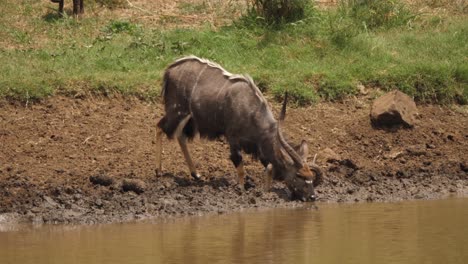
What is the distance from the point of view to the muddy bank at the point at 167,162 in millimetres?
11664

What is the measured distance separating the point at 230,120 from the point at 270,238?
218 cm

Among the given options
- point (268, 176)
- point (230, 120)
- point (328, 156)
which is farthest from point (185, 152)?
point (328, 156)

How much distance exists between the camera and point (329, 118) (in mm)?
14125

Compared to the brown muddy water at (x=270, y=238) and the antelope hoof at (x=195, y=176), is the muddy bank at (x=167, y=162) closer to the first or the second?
the antelope hoof at (x=195, y=176)

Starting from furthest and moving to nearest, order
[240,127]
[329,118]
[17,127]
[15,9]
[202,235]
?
1. [15,9]
2. [329,118]
3. [17,127]
4. [240,127]
5. [202,235]

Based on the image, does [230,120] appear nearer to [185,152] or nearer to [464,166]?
[185,152]

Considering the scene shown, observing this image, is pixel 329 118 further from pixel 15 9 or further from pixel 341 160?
pixel 15 9

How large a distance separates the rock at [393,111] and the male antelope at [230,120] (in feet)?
6.37

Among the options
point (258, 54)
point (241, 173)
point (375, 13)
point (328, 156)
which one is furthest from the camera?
point (375, 13)

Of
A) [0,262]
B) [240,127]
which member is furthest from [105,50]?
[0,262]

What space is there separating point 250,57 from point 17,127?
373 cm

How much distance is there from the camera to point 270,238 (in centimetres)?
1041

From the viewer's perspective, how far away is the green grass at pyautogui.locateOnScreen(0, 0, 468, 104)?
14.2 m

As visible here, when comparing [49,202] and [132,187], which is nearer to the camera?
[49,202]
